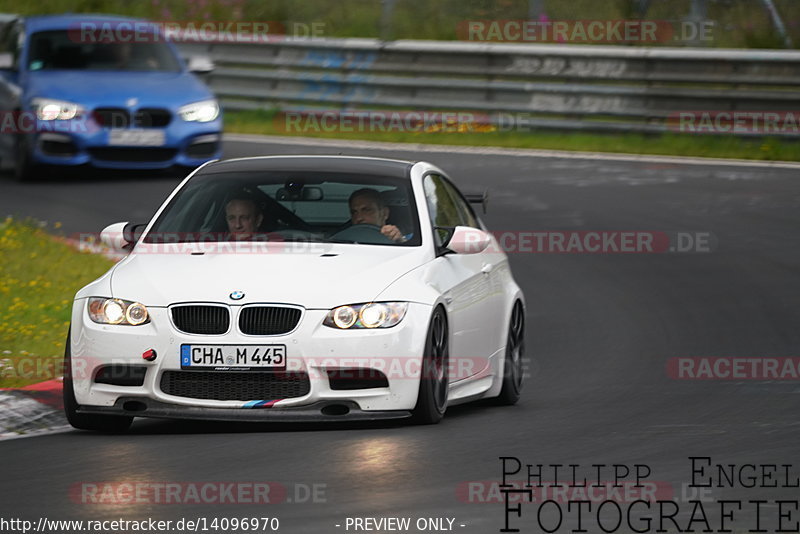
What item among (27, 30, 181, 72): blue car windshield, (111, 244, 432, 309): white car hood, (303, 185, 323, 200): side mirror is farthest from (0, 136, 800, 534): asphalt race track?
(27, 30, 181, 72): blue car windshield

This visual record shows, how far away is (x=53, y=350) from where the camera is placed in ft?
37.4

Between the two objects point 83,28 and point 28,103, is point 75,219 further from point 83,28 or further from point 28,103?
point 83,28

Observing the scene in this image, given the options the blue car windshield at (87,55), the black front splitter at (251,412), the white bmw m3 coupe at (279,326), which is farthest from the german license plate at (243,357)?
the blue car windshield at (87,55)

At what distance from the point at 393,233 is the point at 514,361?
1305mm

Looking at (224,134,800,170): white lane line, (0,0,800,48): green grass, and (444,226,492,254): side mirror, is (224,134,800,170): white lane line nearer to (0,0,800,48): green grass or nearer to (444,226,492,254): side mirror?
(0,0,800,48): green grass

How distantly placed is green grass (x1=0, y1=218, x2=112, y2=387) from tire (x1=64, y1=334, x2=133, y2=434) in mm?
1232

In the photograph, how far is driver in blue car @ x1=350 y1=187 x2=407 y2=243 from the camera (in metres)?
9.92

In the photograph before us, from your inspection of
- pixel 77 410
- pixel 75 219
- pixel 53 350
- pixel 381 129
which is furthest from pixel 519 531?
pixel 381 129

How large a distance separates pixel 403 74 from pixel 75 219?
27.9 feet

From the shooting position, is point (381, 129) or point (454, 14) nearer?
point (381, 129)

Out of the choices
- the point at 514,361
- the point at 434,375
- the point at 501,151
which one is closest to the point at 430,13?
the point at 501,151

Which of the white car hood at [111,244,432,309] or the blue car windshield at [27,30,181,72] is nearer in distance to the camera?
the white car hood at [111,244,432,309]

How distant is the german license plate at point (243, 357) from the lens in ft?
28.3

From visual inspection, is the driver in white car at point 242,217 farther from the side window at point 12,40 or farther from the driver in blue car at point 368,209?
the side window at point 12,40
